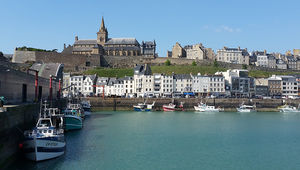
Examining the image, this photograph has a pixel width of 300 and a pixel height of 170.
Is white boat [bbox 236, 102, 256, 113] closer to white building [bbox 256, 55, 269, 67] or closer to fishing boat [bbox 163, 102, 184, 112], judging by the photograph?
fishing boat [bbox 163, 102, 184, 112]

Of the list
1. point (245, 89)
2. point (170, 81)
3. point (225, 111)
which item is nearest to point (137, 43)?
point (170, 81)

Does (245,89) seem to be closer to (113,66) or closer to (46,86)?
(113,66)

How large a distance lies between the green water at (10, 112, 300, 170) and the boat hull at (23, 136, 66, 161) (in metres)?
0.41

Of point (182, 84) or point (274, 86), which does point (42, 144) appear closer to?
point (182, 84)

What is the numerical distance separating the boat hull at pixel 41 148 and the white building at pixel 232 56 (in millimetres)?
90401

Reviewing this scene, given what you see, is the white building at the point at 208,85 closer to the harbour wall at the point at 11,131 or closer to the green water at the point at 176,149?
the green water at the point at 176,149

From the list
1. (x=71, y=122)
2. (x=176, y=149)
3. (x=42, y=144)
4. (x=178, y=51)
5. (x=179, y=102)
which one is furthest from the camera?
(x=178, y=51)

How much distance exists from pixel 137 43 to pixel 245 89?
146 ft

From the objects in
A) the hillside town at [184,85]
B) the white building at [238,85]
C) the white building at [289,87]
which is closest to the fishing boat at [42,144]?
the hillside town at [184,85]

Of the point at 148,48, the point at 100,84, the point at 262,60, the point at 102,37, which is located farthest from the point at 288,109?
the point at 102,37

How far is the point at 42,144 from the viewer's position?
17828 millimetres

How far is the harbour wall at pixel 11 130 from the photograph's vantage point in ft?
50.0

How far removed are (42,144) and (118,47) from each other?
279 feet

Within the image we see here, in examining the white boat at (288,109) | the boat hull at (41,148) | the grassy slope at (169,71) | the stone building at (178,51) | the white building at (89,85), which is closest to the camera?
the boat hull at (41,148)
